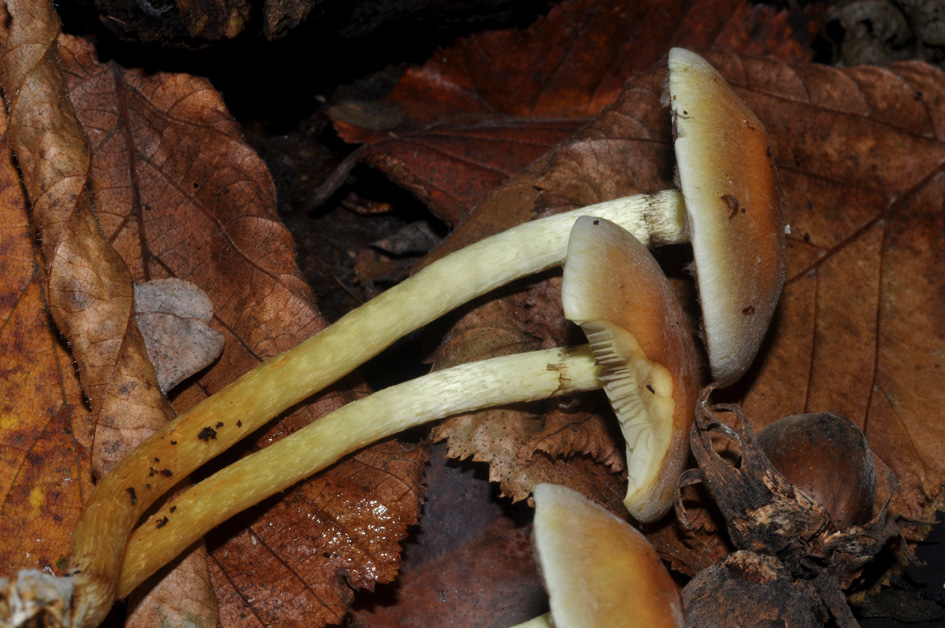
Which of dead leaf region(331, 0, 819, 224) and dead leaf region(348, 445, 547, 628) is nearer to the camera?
dead leaf region(348, 445, 547, 628)

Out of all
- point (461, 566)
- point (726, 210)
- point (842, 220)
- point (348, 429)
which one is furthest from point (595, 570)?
point (842, 220)

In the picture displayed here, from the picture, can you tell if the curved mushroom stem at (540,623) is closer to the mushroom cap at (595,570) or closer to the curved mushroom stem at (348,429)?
the mushroom cap at (595,570)

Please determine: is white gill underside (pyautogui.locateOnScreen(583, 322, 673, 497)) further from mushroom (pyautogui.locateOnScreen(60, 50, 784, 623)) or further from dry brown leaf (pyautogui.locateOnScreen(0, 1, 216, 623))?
dry brown leaf (pyautogui.locateOnScreen(0, 1, 216, 623))

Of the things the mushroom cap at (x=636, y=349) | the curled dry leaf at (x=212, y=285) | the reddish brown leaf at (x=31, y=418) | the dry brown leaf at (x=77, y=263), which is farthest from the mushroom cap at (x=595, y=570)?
the reddish brown leaf at (x=31, y=418)

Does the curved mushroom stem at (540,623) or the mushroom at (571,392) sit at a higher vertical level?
the mushroom at (571,392)

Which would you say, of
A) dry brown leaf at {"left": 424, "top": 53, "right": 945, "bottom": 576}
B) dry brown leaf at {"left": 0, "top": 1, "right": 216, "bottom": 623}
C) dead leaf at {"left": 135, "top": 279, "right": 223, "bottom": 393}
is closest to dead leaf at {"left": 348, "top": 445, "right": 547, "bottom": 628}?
dry brown leaf at {"left": 424, "top": 53, "right": 945, "bottom": 576}

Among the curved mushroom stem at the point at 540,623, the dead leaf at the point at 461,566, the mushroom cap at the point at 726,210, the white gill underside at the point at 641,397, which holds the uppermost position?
the mushroom cap at the point at 726,210

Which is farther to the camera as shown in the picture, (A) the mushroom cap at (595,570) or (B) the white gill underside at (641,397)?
(B) the white gill underside at (641,397)
